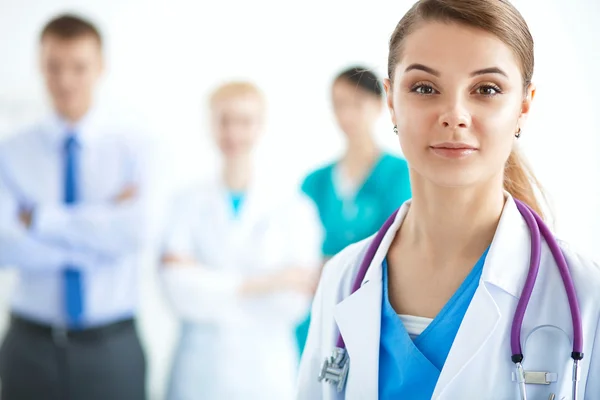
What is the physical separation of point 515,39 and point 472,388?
1.52ft

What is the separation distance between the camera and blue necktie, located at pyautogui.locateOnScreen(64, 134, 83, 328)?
2520mm

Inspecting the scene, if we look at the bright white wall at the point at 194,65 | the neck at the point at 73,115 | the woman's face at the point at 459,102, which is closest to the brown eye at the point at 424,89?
the woman's face at the point at 459,102

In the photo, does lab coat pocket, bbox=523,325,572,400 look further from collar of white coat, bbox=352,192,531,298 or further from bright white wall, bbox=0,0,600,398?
bright white wall, bbox=0,0,600,398

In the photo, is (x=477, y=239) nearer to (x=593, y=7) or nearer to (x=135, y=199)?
(x=135, y=199)

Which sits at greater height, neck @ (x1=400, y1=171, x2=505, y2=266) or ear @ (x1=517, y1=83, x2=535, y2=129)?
ear @ (x1=517, y1=83, x2=535, y2=129)

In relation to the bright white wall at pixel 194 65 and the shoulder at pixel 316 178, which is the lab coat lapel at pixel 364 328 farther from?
the bright white wall at pixel 194 65

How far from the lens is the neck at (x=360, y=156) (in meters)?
2.67

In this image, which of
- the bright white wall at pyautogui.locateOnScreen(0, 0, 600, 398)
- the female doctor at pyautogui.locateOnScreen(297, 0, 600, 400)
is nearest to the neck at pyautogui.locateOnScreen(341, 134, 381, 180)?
the bright white wall at pyautogui.locateOnScreen(0, 0, 600, 398)

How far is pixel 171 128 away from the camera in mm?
3617

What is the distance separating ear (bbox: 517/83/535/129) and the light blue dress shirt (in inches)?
71.7

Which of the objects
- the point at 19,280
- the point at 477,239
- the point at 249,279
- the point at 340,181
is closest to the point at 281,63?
the point at 340,181

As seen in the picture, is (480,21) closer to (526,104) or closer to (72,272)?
(526,104)

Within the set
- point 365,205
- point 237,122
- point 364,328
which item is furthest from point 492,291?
point 237,122

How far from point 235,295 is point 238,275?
0.09m
